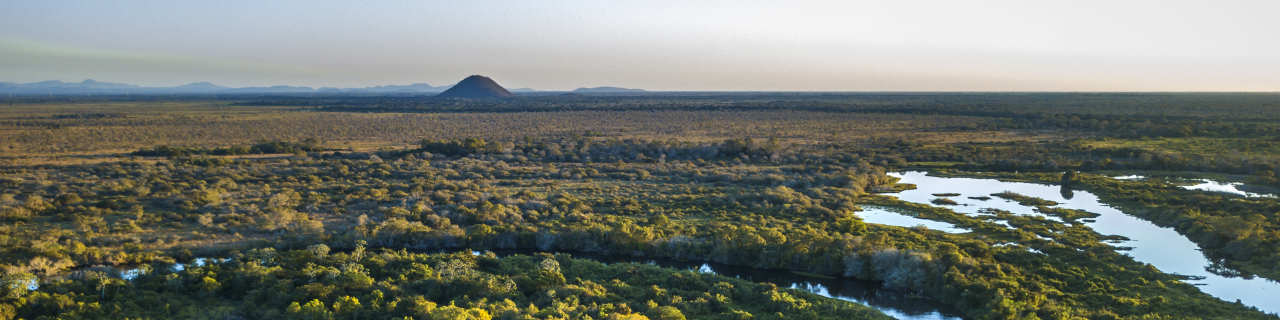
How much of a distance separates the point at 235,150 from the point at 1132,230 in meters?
63.3

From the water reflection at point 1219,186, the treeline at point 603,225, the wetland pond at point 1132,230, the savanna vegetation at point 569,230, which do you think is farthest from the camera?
the water reflection at point 1219,186

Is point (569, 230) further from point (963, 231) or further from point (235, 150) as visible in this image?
point (235, 150)

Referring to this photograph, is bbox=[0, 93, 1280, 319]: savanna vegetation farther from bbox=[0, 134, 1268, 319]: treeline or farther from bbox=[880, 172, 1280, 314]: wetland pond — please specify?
bbox=[880, 172, 1280, 314]: wetland pond

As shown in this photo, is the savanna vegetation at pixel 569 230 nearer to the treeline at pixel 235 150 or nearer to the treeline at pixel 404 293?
the treeline at pixel 404 293

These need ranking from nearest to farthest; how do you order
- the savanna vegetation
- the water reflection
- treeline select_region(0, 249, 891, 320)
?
treeline select_region(0, 249, 891, 320)
the savanna vegetation
the water reflection

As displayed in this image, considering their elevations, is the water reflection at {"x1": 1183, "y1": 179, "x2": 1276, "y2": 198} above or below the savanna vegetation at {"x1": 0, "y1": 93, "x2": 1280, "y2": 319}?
below

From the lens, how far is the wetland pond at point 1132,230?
81.1 feet

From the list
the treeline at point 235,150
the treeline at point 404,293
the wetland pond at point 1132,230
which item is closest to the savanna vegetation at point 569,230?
the treeline at point 404,293

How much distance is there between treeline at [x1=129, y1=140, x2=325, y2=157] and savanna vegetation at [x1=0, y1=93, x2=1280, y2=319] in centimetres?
36

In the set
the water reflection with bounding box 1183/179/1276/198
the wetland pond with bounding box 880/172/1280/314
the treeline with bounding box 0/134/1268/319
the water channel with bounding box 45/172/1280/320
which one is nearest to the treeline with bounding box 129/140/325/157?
the treeline with bounding box 0/134/1268/319

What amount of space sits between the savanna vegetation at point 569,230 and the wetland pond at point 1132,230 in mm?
951

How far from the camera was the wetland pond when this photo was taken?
81.1ft

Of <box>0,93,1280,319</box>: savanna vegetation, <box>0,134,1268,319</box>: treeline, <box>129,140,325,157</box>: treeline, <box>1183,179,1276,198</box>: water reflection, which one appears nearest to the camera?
<box>0,93,1280,319</box>: savanna vegetation

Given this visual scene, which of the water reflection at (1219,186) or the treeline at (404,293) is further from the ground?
the treeline at (404,293)
